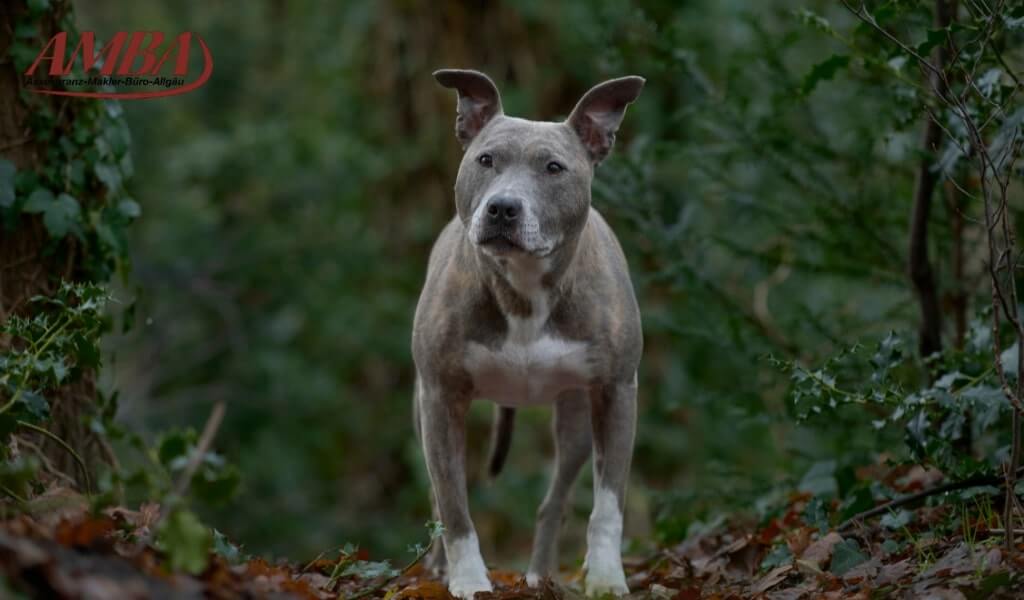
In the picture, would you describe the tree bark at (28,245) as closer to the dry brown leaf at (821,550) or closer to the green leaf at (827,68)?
the dry brown leaf at (821,550)

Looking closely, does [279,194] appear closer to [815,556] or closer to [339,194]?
[339,194]

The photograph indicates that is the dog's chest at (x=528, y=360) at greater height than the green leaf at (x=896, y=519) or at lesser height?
greater

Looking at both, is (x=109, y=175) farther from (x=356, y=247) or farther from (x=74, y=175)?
(x=356, y=247)

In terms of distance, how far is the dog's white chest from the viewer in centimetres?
518

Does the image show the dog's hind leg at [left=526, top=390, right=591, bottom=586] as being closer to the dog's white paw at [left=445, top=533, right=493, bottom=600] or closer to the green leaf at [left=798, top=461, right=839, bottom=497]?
the dog's white paw at [left=445, top=533, right=493, bottom=600]

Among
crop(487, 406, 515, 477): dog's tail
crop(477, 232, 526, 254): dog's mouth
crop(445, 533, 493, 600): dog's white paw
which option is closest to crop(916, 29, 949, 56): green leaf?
crop(477, 232, 526, 254): dog's mouth

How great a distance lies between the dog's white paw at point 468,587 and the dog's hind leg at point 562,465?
43.0 inches

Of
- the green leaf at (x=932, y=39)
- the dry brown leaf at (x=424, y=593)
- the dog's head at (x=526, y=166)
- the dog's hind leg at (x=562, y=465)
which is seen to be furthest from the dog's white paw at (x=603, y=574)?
the green leaf at (x=932, y=39)

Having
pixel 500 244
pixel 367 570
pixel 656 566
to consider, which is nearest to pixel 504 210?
pixel 500 244

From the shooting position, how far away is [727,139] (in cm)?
728

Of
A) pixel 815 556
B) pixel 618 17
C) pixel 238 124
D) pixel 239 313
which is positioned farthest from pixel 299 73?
pixel 815 556

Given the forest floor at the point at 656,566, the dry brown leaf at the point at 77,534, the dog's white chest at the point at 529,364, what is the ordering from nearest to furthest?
the forest floor at the point at 656,566 → the dry brown leaf at the point at 77,534 → the dog's white chest at the point at 529,364

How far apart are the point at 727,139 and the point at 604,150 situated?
1.96 metres

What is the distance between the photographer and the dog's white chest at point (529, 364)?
518cm
